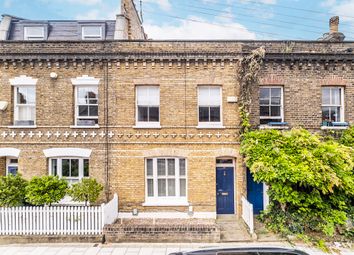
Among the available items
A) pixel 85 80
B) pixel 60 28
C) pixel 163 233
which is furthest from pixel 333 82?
pixel 60 28

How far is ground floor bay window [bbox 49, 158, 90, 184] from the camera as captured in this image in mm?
12016

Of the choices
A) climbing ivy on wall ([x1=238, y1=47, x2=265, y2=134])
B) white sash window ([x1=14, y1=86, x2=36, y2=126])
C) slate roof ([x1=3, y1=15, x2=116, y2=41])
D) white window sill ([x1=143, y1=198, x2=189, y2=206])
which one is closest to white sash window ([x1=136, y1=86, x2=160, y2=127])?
white window sill ([x1=143, y1=198, x2=189, y2=206])

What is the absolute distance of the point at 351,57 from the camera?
1196cm

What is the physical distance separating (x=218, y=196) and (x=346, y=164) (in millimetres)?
5459

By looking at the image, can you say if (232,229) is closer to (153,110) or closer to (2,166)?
(153,110)

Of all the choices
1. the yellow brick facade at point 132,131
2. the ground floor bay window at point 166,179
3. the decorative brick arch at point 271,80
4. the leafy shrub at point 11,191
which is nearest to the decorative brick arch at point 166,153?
the yellow brick facade at point 132,131

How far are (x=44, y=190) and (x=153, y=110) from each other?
571cm

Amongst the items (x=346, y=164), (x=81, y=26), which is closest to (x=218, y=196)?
(x=346, y=164)

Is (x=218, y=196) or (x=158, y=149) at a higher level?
(x=158, y=149)

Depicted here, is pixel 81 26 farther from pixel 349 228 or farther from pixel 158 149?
pixel 349 228

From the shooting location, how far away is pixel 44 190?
990cm

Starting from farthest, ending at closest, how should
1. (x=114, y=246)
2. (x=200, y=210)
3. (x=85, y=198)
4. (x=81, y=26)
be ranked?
(x=81, y=26) → (x=200, y=210) → (x=85, y=198) → (x=114, y=246)

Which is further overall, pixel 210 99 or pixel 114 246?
pixel 210 99

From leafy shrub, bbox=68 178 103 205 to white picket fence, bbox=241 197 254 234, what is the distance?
640 centimetres
